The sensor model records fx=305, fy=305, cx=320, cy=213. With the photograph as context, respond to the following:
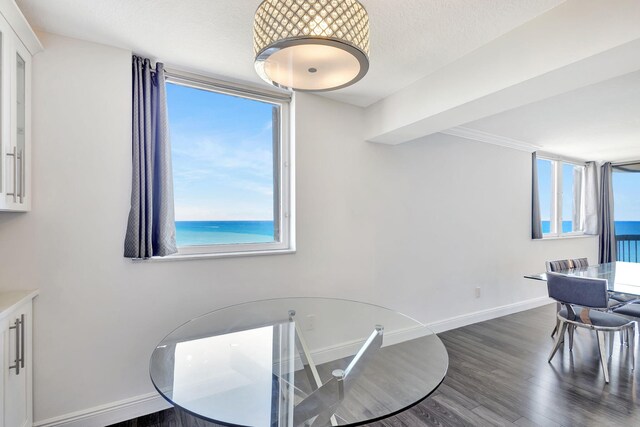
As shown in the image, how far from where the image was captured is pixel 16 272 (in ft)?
5.66

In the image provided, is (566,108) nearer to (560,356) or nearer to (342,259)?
(560,356)

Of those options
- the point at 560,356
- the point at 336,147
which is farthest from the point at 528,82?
the point at 560,356

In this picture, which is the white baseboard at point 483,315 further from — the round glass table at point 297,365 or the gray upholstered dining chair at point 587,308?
the round glass table at point 297,365

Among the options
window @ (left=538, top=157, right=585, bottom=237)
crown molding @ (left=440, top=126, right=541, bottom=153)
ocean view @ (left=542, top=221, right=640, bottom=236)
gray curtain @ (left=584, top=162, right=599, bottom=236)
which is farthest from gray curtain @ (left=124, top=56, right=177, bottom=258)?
gray curtain @ (left=584, top=162, right=599, bottom=236)

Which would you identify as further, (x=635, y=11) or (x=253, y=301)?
(x=253, y=301)

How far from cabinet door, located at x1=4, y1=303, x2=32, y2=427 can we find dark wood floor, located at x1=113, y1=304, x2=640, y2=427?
1.73 ft

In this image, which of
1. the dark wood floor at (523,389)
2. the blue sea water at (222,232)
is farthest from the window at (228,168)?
the dark wood floor at (523,389)

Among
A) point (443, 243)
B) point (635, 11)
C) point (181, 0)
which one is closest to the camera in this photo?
point (635, 11)

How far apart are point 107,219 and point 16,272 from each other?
1.69ft

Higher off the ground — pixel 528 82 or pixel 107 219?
pixel 528 82

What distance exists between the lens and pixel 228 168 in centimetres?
253

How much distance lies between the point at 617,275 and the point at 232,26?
13.5 feet

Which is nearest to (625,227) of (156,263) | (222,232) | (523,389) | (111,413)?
(523,389)

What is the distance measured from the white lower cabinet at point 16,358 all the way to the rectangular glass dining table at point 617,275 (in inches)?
153
